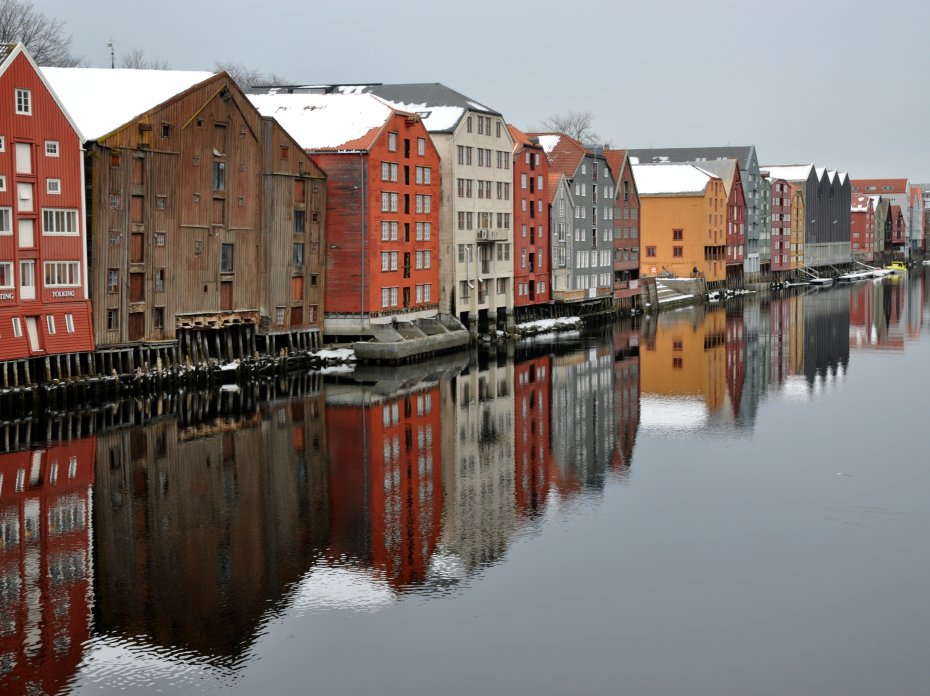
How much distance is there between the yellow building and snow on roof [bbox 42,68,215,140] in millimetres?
68044

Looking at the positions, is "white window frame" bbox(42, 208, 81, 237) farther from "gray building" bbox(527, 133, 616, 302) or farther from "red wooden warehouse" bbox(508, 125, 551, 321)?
"gray building" bbox(527, 133, 616, 302)

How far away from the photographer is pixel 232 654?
A: 829 inches

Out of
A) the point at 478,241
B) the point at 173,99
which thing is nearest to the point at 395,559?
the point at 173,99

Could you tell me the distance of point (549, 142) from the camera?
91750mm

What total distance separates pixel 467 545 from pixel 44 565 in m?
9.29

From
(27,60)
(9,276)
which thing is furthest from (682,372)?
(27,60)

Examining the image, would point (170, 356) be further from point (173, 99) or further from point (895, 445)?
point (895, 445)

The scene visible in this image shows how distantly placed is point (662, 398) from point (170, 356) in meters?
21.2

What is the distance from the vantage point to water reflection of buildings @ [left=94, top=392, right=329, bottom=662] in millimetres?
22750

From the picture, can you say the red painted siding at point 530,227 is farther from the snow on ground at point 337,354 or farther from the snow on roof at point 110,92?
the snow on roof at point 110,92

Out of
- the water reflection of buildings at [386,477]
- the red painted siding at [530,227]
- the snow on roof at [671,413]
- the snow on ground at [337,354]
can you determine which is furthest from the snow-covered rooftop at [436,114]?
the snow on roof at [671,413]

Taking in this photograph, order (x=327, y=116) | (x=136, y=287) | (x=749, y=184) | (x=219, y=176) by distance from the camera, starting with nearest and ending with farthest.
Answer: (x=136, y=287)
(x=219, y=176)
(x=327, y=116)
(x=749, y=184)

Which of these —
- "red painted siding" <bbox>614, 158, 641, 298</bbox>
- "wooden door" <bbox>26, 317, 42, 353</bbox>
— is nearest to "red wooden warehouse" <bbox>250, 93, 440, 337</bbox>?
"wooden door" <bbox>26, 317, 42, 353</bbox>

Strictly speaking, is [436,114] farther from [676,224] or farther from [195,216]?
[676,224]
